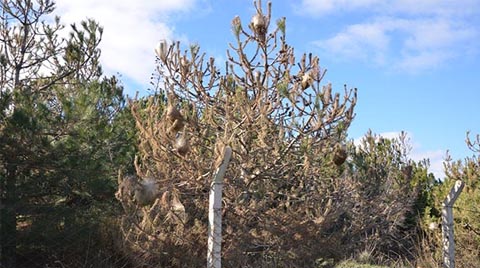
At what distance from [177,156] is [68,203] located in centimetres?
232

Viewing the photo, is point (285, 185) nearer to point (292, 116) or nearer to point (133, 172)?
point (292, 116)

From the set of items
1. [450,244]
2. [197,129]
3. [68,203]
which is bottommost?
[450,244]

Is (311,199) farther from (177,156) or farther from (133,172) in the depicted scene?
(133,172)

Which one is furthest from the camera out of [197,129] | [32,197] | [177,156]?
[32,197]

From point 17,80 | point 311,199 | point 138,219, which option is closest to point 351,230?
point 311,199

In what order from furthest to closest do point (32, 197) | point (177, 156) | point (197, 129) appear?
point (32, 197)
point (197, 129)
point (177, 156)

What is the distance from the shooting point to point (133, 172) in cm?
865

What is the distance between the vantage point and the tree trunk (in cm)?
720

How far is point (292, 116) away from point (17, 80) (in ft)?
14.5

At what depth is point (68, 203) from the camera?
26.6ft

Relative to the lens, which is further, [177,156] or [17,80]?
[17,80]

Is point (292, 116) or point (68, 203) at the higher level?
point (292, 116)

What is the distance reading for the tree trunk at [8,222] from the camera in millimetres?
7199

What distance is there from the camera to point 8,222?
283 inches
